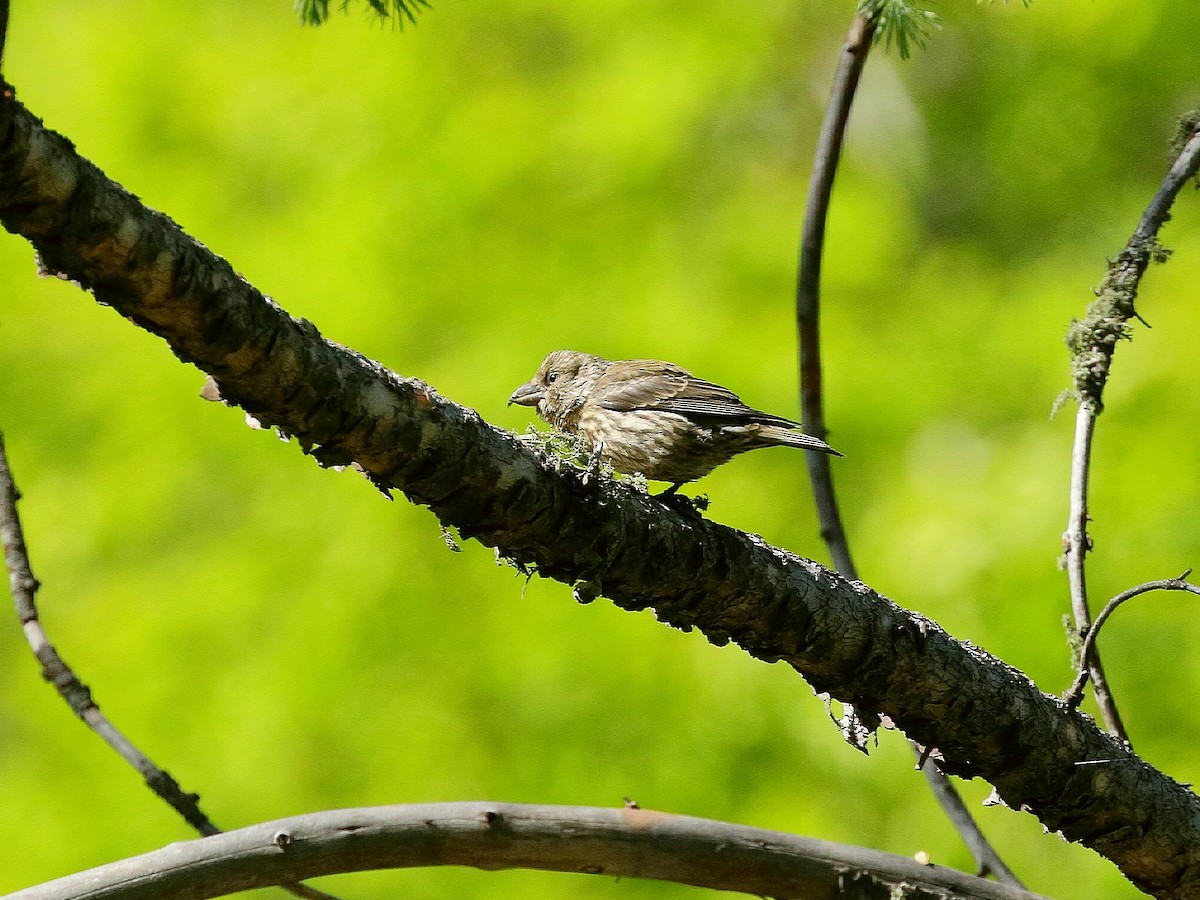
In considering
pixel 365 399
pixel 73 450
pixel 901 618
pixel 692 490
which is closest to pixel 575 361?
pixel 692 490

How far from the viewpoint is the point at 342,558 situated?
5.21 m

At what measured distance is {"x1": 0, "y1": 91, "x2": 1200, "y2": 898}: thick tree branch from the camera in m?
1.37

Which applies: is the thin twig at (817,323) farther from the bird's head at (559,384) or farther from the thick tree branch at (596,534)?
the bird's head at (559,384)

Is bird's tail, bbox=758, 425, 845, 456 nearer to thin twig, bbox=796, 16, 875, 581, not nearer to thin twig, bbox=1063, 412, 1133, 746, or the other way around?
Result: thin twig, bbox=796, 16, 875, 581

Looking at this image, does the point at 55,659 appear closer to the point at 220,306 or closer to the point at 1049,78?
the point at 220,306

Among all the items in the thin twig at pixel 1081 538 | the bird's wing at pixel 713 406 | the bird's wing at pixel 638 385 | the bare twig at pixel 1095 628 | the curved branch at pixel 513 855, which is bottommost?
the curved branch at pixel 513 855

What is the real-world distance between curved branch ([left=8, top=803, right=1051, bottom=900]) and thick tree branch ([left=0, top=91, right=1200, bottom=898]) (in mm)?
269

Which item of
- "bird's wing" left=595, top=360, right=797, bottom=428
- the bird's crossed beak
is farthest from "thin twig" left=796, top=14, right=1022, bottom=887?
the bird's crossed beak

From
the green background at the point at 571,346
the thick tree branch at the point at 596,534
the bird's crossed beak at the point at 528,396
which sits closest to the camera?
the thick tree branch at the point at 596,534

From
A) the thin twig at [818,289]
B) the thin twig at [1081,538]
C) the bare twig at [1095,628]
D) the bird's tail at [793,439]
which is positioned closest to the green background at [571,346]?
the bird's tail at [793,439]

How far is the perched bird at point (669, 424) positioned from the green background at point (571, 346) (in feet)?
4.47

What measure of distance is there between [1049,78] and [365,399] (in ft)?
17.9

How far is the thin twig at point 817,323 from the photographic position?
108 inches

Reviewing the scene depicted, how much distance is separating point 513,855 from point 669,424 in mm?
1510
